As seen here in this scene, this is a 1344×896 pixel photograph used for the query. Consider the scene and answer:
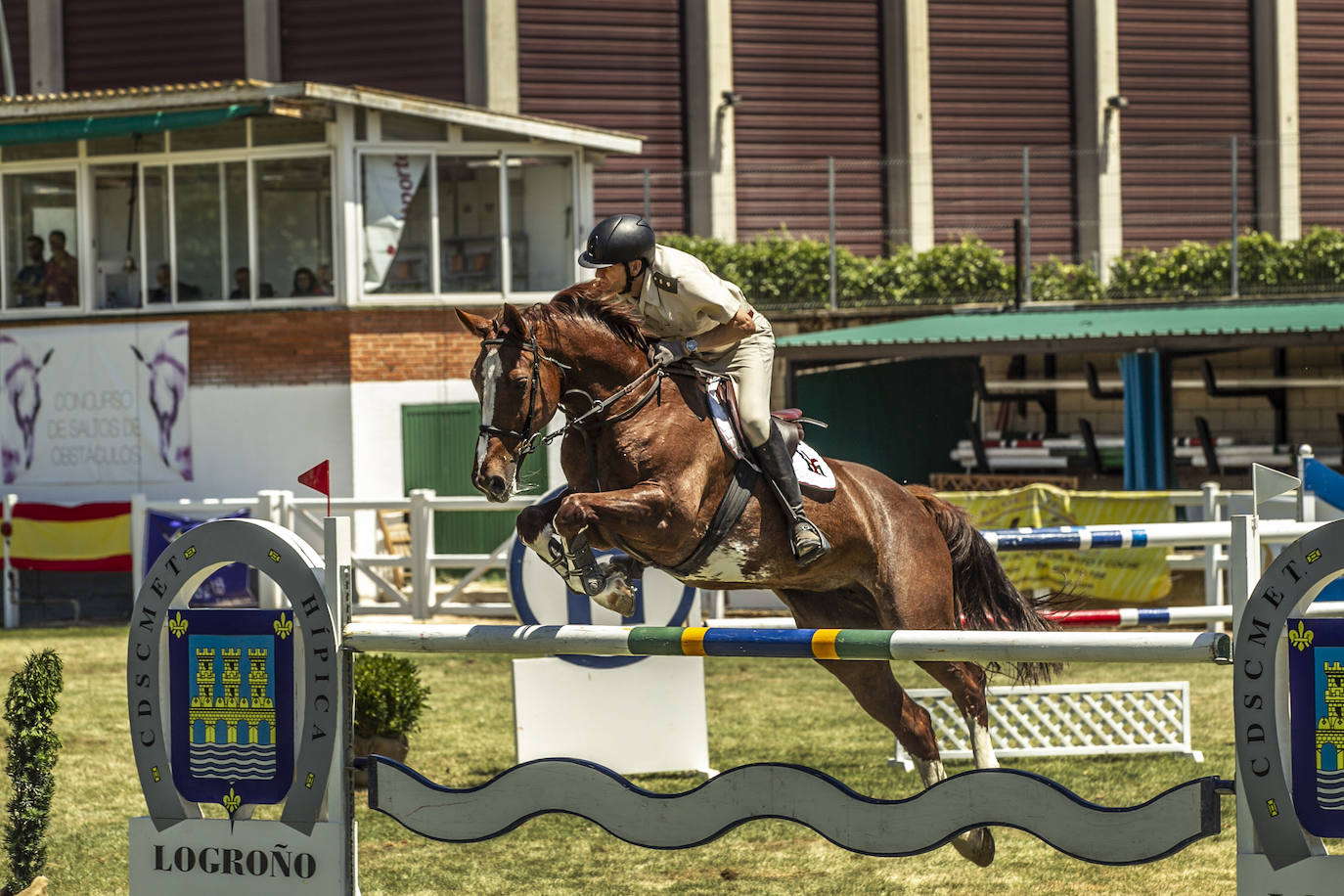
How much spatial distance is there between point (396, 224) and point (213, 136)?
2.02 meters

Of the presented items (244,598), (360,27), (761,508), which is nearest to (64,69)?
(360,27)


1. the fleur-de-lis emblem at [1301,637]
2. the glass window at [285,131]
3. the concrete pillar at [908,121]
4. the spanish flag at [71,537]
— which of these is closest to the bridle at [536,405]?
the fleur-de-lis emblem at [1301,637]

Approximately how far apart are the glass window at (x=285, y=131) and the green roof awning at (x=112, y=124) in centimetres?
70

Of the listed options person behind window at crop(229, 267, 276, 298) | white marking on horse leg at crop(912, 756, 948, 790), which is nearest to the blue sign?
white marking on horse leg at crop(912, 756, 948, 790)

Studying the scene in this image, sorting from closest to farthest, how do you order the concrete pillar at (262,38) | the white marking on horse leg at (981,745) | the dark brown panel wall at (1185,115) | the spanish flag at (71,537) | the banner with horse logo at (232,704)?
1. the banner with horse logo at (232,704)
2. the white marking on horse leg at (981,745)
3. the spanish flag at (71,537)
4. the concrete pillar at (262,38)
5. the dark brown panel wall at (1185,115)

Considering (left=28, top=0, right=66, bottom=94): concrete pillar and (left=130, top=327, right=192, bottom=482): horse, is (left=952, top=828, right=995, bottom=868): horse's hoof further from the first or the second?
(left=28, top=0, right=66, bottom=94): concrete pillar

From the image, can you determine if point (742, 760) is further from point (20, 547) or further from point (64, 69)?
point (64, 69)

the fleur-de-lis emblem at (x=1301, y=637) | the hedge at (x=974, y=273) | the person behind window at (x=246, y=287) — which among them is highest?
the hedge at (x=974, y=273)

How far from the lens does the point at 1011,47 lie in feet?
72.6

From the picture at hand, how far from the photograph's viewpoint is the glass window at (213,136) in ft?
51.4

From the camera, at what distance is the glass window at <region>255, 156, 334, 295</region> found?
15.7m

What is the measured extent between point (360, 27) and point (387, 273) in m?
6.34

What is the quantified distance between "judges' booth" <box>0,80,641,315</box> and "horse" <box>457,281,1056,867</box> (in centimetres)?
1013

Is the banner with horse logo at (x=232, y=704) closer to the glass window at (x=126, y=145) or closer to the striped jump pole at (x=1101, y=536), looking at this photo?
the striped jump pole at (x=1101, y=536)
